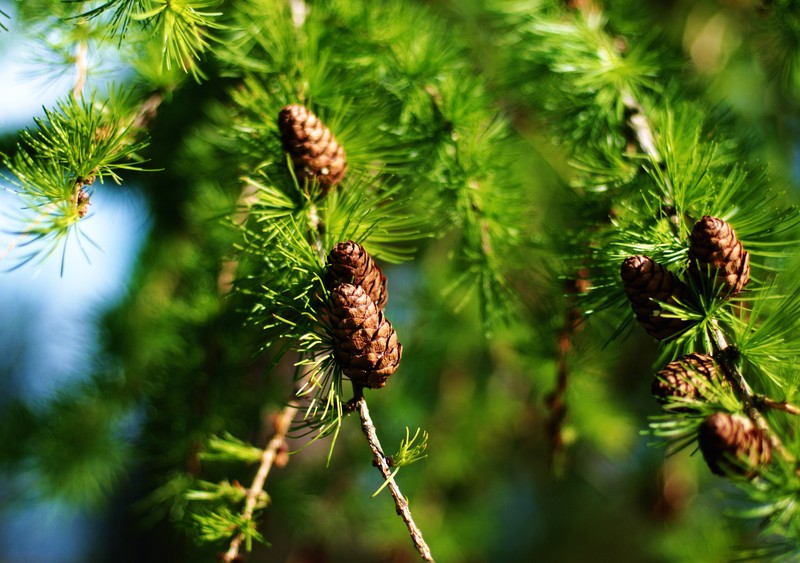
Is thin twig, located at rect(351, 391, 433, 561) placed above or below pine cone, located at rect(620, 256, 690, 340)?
below

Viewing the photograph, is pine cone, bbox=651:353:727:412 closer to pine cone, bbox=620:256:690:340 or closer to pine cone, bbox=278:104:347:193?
pine cone, bbox=620:256:690:340

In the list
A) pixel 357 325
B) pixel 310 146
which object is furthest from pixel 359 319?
pixel 310 146

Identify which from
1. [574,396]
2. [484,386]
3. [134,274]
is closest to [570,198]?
[574,396]

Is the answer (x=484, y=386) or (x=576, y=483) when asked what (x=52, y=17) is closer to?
(x=484, y=386)

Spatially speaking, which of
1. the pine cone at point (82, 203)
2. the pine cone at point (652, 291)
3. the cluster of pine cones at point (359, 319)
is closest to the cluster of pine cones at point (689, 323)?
the pine cone at point (652, 291)

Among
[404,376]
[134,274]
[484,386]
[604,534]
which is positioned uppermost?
[134,274]

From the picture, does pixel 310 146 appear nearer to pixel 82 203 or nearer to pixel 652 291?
pixel 82 203

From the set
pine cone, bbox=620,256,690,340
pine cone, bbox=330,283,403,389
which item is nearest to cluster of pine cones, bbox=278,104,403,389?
pine cone, bbox=330,283,403,389
